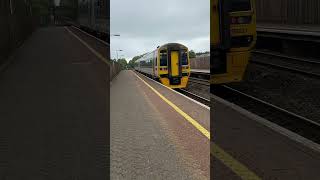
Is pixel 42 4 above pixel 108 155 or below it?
above

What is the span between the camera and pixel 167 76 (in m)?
25.1

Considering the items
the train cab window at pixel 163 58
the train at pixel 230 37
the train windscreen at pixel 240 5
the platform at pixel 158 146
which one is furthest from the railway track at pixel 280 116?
the train cab window at pixel 163 58

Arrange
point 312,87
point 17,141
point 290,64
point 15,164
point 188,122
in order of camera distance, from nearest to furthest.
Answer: point 15,164, point 17,141, point 188,122, point 312,87, point 290,64

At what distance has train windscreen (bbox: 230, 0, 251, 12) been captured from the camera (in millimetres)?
12117

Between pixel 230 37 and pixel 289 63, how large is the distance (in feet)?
24.3

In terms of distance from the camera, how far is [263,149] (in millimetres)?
6539

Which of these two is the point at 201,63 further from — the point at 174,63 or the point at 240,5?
the point at 240,5

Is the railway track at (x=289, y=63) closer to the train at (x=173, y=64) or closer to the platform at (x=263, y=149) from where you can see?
the train at (x=173, y=64)

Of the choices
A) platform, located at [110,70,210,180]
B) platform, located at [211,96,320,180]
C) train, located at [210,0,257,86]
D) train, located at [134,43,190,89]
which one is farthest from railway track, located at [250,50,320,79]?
platform, located at [211,96,320,180]

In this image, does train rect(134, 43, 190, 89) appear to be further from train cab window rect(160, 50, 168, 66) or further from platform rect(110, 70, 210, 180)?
platform rect(110, 70, 210, 180)

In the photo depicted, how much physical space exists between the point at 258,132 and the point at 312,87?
6.72 metres

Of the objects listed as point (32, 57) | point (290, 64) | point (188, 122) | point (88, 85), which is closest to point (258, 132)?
point (188, 122)

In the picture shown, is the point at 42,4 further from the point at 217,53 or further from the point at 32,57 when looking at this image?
the point at 217,53

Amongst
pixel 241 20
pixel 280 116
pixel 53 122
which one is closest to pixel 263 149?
pixel 53 122
